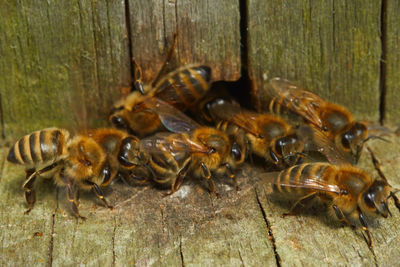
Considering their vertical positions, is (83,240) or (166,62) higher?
(166,62)

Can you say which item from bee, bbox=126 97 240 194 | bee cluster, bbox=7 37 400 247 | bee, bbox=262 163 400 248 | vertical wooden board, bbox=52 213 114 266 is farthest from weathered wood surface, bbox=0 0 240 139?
bee, bbox=262 163 400 248

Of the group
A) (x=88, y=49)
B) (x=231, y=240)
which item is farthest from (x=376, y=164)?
(x=88, y=49)

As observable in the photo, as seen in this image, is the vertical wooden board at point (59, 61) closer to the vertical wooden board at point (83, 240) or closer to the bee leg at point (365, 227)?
the vertical wooden board at point (83, 240)

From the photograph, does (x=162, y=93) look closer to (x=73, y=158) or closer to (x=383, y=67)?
(x=73, y=158)

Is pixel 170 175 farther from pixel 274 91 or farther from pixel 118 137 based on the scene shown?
pixel 274 91

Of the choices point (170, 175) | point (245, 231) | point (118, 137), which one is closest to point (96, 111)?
point (118, 137)

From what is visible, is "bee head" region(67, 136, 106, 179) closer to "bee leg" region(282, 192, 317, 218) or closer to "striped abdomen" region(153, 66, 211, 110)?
"striped abdomen" region(153, 66, 211, 110)
